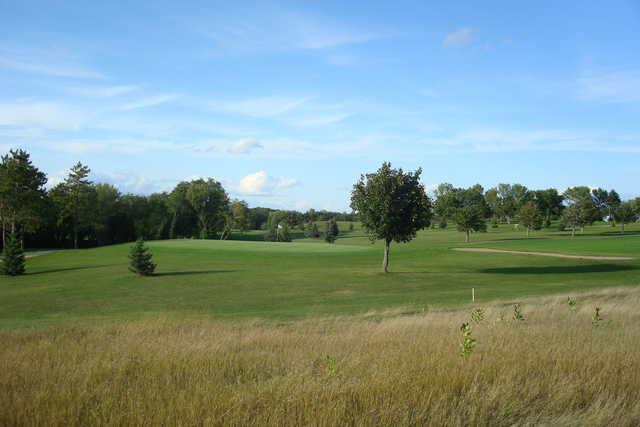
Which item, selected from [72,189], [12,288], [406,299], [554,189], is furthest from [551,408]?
[554,189]

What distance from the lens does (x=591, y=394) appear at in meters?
Answer: 5.38

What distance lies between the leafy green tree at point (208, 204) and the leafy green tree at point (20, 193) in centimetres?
3775

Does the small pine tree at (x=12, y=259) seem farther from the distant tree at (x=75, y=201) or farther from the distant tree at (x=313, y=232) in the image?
the distant tree at (x=313, y=232)

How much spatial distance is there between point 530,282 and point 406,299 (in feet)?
47.0

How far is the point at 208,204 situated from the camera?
374ft

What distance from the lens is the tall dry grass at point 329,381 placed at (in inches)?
183

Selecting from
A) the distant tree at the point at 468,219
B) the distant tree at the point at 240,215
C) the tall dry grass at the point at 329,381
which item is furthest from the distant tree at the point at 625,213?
the tall dry grass at the point at 329,381

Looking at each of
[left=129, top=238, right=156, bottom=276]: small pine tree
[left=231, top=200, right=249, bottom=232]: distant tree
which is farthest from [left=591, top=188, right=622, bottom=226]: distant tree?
[left=129, top=238, right=156, bottom=276]: small pine tree

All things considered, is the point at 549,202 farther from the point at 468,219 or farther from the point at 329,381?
the point at 329,381

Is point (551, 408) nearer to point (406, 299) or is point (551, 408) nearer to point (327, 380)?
point (327, 380)

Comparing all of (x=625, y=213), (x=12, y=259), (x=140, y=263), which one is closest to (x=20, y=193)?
(x=12, y=259)

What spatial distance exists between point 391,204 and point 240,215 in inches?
3612

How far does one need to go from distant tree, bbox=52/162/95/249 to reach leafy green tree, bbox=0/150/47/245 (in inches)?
357

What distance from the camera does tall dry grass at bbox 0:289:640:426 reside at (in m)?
4.64
